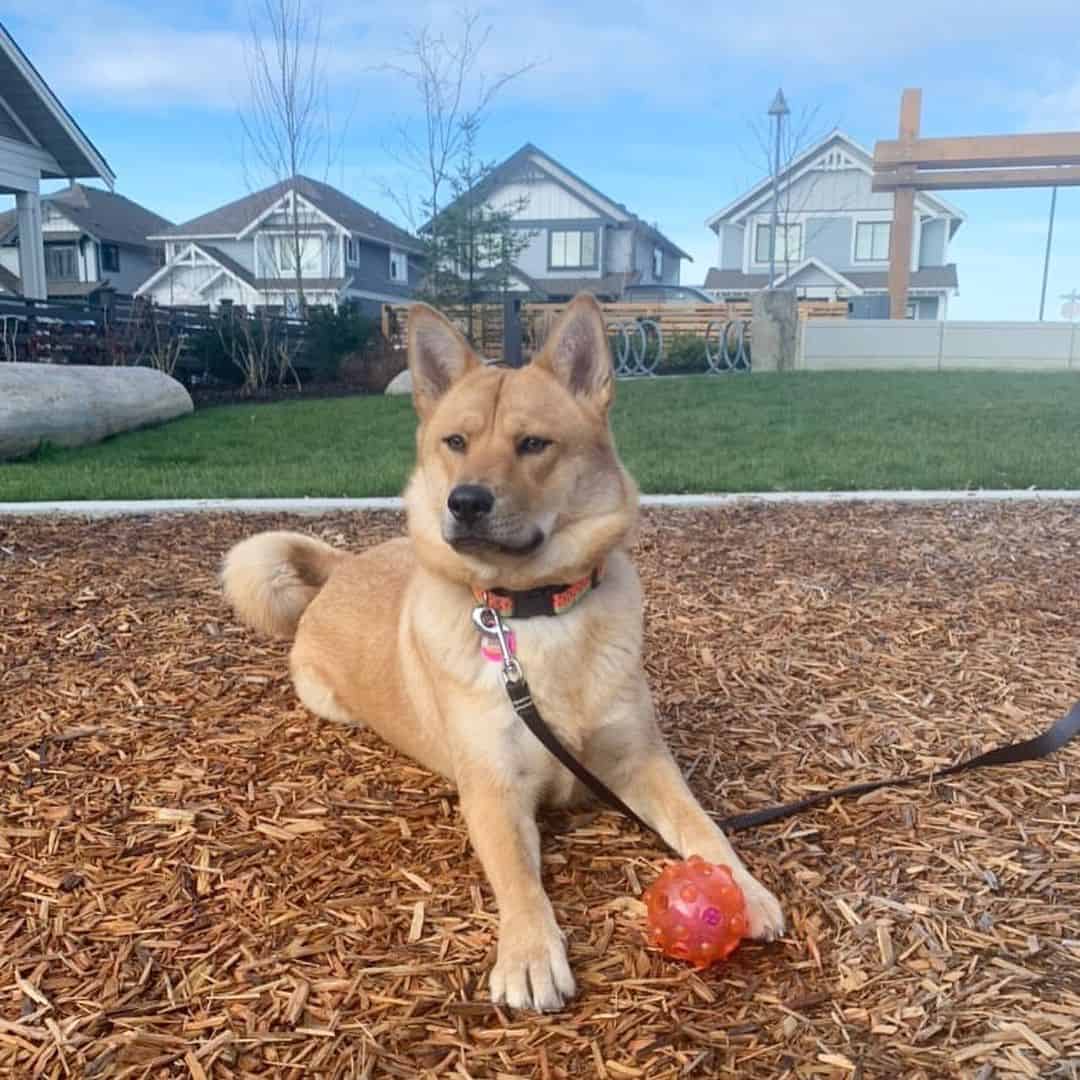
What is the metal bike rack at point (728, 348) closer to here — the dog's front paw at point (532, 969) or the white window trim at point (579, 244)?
the dog's front paw at point (532, 969)

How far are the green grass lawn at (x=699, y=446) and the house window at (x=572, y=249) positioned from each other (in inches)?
1176

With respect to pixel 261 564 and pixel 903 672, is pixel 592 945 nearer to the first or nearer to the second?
pixel 903 672

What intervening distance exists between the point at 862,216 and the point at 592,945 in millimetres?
47423

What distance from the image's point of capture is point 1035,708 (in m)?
3.40

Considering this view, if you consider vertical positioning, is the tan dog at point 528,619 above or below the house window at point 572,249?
below

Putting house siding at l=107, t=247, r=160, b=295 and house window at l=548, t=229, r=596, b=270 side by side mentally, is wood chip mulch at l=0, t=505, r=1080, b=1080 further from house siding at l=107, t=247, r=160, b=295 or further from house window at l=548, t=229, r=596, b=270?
house siding at l=107, t=247, r=160, b=295

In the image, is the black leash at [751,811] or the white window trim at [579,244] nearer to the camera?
the black leash at [751,811]

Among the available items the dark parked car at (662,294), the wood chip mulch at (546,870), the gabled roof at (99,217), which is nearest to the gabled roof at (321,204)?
the gabled roof at (99,217)

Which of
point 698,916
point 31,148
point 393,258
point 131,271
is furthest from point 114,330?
point 131,271

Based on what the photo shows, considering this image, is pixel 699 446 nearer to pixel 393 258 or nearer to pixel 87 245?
pixel 393 258

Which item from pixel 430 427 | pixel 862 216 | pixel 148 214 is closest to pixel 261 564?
pixel 430 427

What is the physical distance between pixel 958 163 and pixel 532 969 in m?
28.2

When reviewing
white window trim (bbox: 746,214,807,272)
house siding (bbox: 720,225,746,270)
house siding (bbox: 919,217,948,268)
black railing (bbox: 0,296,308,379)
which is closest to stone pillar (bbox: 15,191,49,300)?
black railing (bbox: 0,296,308,379)

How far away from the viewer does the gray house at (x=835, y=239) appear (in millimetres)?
42656
